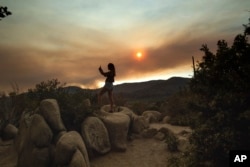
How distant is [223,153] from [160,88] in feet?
278

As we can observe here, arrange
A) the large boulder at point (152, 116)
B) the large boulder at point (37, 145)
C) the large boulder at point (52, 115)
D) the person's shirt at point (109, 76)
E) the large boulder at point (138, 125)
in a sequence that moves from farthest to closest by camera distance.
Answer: the large boulder at point (152, 116), the large boulder at point (138, 125), the person's shirt at point (109, 76), the large boulder at point (52, 115), the large boulder at point (37, 145)

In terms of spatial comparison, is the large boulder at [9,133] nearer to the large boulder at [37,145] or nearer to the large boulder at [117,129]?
the large boulder at [37,145]

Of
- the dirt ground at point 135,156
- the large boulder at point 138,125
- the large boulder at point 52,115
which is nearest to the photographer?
the dirt ground at point 135,156

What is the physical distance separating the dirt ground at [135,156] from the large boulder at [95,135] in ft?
1.35

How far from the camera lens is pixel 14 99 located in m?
27.5

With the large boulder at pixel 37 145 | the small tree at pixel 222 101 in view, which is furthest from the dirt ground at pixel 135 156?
the small tree at pixel 222 101

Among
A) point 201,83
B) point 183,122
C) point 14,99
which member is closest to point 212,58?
point 201,83

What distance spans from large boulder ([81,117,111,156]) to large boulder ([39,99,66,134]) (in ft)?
3.93

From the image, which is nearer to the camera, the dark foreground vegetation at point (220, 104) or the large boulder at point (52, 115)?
the dark foreground vegetation at point (220, 104)

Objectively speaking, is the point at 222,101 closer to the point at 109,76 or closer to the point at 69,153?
the point at 69,153

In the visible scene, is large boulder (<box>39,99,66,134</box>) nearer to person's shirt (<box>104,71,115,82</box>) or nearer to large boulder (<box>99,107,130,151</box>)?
large boulder (<box>99,107,130,151</box>)

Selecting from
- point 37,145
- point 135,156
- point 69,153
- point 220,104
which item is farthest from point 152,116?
point 220,104

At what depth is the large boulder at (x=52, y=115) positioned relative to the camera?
1700 centimetres

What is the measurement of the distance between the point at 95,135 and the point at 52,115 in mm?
2446
